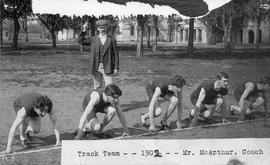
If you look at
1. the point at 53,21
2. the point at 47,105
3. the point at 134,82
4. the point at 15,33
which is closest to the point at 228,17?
the point at 134,82

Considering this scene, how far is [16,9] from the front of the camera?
3.77m

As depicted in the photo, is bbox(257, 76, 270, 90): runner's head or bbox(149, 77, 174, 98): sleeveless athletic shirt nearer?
bbox(149, 77, 174, 98): sleeveless athletic shirt

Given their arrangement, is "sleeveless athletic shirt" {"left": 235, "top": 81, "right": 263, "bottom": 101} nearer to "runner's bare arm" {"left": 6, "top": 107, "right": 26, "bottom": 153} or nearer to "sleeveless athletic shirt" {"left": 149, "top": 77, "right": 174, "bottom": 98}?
"sleeveless athletic shirt" {"left": 149, "top": 77, "right": 174, "bottom": 98}

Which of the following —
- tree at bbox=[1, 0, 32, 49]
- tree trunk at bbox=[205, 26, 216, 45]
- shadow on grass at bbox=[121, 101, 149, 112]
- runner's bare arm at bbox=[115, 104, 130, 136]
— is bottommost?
runner's bare arm at bbox=[115, 104, 130, 136]

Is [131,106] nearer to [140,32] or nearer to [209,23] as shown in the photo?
[140,32]

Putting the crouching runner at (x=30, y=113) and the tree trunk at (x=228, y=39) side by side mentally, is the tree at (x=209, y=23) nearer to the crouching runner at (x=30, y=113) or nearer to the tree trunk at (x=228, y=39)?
the tree trunk at (x=228, y=39)

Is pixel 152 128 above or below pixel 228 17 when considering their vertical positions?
below

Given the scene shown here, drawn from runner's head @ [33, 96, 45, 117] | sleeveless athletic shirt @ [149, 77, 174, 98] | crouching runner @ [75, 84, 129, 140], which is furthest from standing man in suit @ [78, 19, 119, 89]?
runner's head @ [33, 96, 45, 117]

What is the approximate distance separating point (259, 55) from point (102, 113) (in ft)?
5.45

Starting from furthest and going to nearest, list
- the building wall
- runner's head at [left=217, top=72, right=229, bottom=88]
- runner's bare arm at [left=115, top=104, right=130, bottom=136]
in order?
1. the building wall
2. runner's head at [left=217, top=72, right=229, bottom=88]
3. runner's bare arm at [left=115, top=104, right=130, bottom=136]

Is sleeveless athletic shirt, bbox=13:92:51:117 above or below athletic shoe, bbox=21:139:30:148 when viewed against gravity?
above

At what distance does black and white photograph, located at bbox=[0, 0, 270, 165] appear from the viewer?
12.2 feet

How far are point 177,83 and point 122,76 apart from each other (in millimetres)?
539

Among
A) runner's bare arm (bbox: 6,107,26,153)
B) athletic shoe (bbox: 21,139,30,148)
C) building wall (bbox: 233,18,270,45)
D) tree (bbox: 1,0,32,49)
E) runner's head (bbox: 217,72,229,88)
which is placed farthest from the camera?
building wall (bbox: 233,18,270,45)
